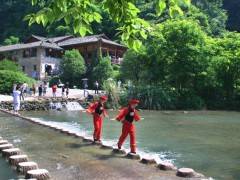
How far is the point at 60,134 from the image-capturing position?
18.0 meters

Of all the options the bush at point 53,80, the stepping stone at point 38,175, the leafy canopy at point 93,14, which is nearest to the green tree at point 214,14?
the bush at point 53,80

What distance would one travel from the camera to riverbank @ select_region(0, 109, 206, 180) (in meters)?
10.4

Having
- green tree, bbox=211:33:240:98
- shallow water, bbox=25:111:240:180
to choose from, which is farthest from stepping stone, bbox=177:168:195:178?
green tree, bbox=211:33:240:98

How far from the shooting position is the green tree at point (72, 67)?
2324 inches

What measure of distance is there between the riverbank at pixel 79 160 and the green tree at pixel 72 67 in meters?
41.8

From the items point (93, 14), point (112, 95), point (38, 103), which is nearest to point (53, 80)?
point (38, 103)

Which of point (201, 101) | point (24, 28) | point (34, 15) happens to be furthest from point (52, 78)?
point (34, 15)

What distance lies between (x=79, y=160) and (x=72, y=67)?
47.3 metres

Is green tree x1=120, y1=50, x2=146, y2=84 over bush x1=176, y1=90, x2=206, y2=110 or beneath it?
over

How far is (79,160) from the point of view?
40.0ft

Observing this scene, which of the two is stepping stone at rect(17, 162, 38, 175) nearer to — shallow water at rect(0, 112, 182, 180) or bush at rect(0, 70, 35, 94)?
shallow water at rect(0, 112, 182, 180)

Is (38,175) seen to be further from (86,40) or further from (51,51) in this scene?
(51,51)

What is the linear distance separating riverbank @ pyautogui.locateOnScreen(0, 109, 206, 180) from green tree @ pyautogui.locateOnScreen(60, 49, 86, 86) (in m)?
41.8

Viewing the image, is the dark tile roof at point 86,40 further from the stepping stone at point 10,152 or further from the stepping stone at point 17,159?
the stepping stone at point 17,159
